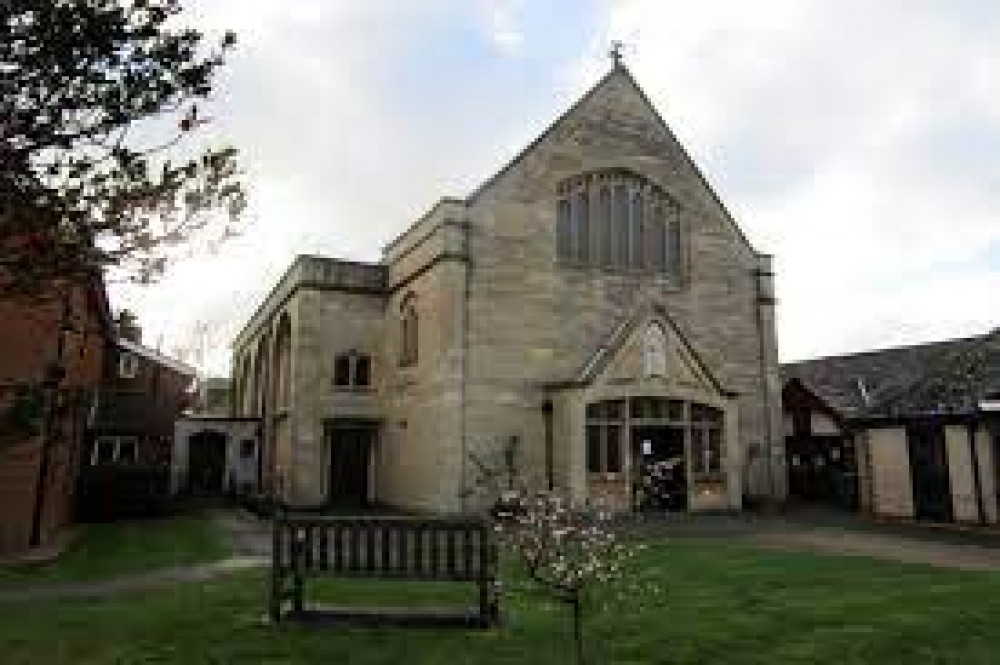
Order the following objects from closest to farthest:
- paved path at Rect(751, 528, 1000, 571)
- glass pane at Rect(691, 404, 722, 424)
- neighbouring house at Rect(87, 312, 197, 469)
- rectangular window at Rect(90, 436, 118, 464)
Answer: paved path at Rect(751, 528, 1000, 571) < glass pane at Rect(691, 404, 722, 424) < neighbouring house at Rect(87, 312, 197, 469) < rectangular window at Rect(90, 436, 118, 464)

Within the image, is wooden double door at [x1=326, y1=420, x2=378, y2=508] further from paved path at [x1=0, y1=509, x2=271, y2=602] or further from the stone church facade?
paved path at [x1=0, y1=509, x2=271, y2=602]

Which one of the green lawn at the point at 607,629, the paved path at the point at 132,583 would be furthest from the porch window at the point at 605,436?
the green lawn at the point at 607,629

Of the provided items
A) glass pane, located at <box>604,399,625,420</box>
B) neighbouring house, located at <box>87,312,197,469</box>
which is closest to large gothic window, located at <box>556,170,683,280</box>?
glass pane, located at <box>604,399,625,420</box>

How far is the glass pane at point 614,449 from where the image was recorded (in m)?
28.0

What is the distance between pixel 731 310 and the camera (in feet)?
108

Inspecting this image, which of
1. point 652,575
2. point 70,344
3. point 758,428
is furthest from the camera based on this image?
point 758,428

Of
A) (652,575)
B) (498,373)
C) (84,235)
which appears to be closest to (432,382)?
(498,373)

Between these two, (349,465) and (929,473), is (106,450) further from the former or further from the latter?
(929,473)

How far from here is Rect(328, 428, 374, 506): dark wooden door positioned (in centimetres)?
3216

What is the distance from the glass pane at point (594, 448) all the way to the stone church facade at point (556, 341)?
0.08 metres

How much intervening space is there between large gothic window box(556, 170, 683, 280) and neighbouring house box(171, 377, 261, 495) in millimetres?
18451

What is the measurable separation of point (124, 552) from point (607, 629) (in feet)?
43.8

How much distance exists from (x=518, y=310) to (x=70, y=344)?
1396cm

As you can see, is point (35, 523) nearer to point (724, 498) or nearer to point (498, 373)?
point (498, 373)
